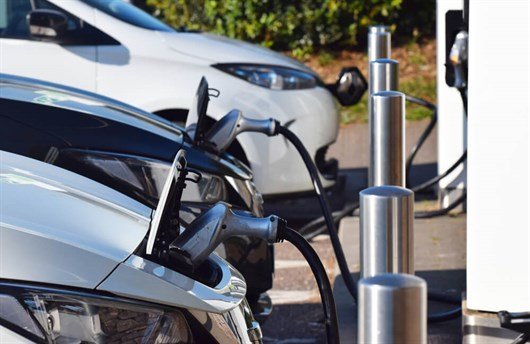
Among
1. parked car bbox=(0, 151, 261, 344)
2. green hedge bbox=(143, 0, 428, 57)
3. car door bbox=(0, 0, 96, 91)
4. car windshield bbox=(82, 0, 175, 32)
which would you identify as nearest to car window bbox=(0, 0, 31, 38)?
car door bbox=(0, 0, 96, 91)

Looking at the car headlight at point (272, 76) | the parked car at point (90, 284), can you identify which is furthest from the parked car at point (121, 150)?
the car headlight at point (272, 76)

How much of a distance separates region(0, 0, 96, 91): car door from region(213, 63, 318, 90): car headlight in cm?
84

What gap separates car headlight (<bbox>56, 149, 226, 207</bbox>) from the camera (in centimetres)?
383

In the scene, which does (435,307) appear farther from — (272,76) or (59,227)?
(59,227)

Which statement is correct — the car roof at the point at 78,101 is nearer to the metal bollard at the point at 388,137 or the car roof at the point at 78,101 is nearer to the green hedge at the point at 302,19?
the metal bollard at the point at 388,137

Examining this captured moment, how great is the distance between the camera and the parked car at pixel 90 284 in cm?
220

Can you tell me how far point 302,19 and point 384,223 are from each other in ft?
34.1

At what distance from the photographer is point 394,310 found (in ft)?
6.14

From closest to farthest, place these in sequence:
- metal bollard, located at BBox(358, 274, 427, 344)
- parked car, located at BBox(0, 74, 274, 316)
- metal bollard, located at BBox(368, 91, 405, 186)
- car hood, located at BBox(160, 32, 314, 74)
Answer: metal bollard, located at BBox(358, 274, 427, 344) → parked car, located at BBox(0, 74, 274, 316) → metal bollard, located at BBox(368, 91, 405, 186) → car hood, located at BBox(160, 32, 314, 74)

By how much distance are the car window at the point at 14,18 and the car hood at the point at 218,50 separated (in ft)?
2.95

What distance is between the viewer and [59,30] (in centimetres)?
672

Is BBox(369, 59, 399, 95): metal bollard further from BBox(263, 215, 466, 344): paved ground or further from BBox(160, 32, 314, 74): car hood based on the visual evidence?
BBox(160, 32, 314, 74): car hood

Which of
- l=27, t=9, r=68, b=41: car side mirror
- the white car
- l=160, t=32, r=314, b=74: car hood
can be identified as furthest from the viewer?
l=160, t=32, r=314, b=74: car hood

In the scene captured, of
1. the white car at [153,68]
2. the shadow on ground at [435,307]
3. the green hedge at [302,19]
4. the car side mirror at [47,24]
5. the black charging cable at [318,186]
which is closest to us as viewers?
the black charging cable at [318,186]
